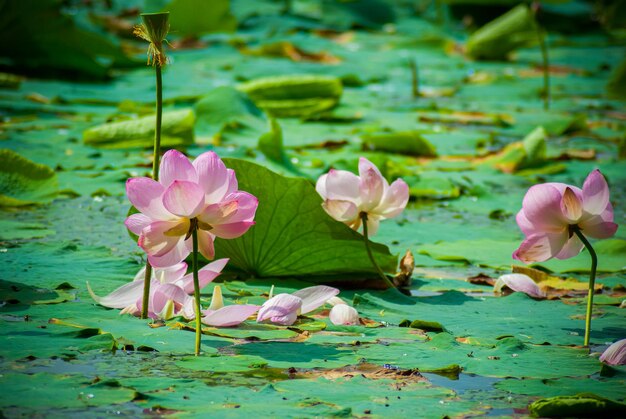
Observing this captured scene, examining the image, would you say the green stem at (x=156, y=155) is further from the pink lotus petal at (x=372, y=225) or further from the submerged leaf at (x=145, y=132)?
the submerged leaf at (x=145, y=132)

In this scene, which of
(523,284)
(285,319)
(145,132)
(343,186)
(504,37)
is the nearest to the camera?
(285,319)

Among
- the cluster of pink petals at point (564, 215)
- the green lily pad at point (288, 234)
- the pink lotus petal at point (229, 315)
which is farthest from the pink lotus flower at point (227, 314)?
the cluster of pink petals at point (564, 215)

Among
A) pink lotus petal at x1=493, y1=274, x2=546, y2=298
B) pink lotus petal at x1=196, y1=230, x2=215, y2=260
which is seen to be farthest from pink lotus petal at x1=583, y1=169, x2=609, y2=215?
pink lotus petal at x1=196, y1=230, x2=215, y2=260

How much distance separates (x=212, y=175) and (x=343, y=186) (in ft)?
1.51

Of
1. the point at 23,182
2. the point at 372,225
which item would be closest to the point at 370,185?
the point at 372,225

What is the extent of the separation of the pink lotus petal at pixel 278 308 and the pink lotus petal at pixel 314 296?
6cm

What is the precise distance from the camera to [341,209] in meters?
1.92

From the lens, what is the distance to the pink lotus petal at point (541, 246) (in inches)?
67.7

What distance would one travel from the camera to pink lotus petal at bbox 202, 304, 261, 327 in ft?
5.24

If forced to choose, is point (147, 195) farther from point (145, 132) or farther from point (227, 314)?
point (145, 132)

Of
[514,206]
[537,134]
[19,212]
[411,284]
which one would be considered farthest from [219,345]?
[537,134]

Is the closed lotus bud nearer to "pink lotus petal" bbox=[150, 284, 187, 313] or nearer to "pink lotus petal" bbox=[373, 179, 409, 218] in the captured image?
"pink lotus petal" bbox=[150, 284, 187, 313]

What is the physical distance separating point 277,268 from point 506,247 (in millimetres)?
727

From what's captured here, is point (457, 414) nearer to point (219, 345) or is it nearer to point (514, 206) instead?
point (219, 345)
